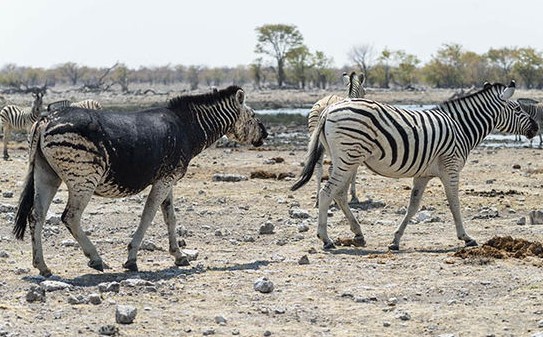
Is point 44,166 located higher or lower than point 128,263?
higher

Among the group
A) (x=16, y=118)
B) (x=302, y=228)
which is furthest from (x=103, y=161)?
(x=16, y=118)

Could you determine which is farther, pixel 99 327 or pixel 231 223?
pixel 231 223

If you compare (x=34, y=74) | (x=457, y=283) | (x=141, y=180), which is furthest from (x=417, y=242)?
(x=34, y=74)

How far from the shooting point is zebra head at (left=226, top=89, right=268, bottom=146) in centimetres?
1216

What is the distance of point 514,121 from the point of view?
14.0 m

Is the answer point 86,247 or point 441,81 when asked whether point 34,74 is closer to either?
point 441,81

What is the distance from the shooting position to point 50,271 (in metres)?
9.98

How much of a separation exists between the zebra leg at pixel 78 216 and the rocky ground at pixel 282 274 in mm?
161

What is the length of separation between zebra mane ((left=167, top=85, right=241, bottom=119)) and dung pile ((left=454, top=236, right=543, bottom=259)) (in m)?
3.46

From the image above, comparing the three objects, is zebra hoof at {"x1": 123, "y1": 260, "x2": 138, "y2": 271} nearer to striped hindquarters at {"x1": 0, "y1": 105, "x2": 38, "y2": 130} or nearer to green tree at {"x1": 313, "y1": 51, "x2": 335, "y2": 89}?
striped hindquarters at {"x1": 0, "y1": 105, "x2": 38, "y2": 130}

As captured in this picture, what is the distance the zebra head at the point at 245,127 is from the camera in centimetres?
1216

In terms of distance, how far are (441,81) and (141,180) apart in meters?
112

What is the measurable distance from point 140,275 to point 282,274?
1502 mm

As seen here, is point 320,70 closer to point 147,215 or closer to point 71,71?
point 71,71
